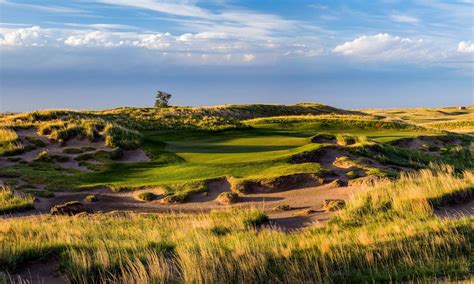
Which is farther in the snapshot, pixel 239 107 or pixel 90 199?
pixel 239 107

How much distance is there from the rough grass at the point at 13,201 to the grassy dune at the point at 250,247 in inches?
119

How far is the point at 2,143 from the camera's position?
23391mm

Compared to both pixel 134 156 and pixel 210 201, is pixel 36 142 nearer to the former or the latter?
pixel 134 156

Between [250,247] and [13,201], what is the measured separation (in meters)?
10.5

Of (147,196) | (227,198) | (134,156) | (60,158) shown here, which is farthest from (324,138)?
(60,158)

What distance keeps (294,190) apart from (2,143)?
16.4 m

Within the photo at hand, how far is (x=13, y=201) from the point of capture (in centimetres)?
1563

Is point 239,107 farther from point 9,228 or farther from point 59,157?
point 9,228

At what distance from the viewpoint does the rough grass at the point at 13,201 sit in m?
15.1

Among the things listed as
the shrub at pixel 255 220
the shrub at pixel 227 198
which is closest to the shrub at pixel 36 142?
the shrub at pixel 227 198

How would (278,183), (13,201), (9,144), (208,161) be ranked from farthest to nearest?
(9,144) < (208,161) < (278,183) < (13,201)

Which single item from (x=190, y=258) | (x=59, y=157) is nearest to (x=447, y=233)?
(x=190, y=258)

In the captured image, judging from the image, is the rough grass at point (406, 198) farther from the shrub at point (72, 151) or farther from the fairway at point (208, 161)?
the shrub at point (72, 151)

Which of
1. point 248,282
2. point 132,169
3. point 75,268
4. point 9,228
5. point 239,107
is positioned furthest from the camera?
point 239,107
